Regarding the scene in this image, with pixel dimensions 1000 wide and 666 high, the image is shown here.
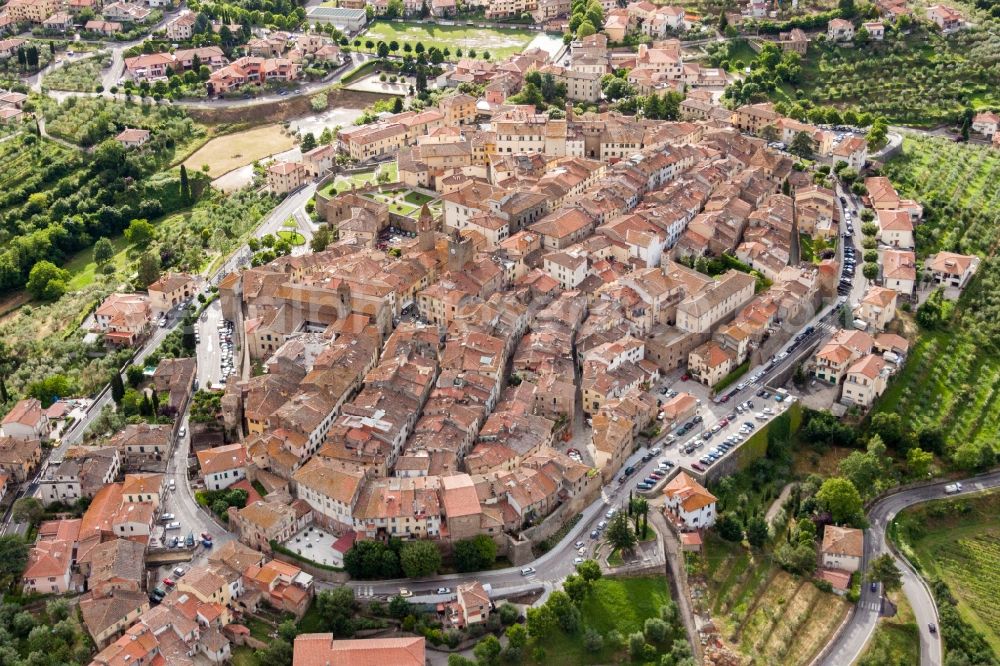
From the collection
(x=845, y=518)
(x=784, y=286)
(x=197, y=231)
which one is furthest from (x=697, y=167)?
(x=197, y=231)

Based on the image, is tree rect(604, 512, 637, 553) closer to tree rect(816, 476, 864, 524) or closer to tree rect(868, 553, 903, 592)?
tree rect(816, 476, 864, 524)

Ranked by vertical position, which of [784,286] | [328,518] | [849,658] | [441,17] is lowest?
[849,658]

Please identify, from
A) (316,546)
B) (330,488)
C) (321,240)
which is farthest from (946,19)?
(316,546)

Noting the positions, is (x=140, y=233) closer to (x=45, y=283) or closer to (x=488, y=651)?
(x=45, y=283)

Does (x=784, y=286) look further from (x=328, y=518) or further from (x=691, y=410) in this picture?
(x=328, y=518)

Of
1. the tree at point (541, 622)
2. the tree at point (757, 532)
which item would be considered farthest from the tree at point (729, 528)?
the tree at point (541, 622)

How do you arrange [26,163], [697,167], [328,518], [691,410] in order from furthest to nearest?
[26,163], [697,167], [691,410], [328,518]

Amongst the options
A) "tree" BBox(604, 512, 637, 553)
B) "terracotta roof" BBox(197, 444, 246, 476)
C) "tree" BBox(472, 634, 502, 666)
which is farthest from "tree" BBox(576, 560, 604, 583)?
"terracotta roof" BBox(197, 444, 246, 476)
